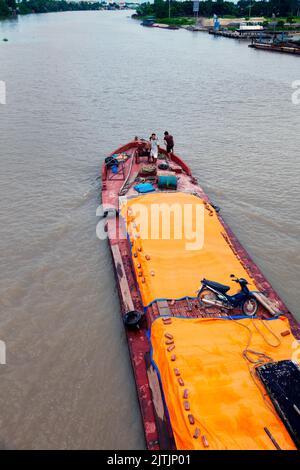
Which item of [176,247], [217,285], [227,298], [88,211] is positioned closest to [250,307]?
[227,298]

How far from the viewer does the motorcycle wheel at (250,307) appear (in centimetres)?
738

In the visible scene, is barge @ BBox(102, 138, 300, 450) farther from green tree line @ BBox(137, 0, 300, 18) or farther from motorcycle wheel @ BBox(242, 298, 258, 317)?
green tree line @ BBox(137, 0, 300, 18)

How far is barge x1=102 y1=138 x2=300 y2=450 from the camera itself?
5.21m

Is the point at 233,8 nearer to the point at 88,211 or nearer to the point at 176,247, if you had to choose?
the point at 88,211

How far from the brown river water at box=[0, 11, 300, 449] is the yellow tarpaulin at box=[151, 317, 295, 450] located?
198 centimetres

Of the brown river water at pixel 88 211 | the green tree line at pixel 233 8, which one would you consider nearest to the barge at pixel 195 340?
the brown river water at pixel 88 211

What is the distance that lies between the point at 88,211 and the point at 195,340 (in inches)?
365

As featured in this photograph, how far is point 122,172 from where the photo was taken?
15617mm

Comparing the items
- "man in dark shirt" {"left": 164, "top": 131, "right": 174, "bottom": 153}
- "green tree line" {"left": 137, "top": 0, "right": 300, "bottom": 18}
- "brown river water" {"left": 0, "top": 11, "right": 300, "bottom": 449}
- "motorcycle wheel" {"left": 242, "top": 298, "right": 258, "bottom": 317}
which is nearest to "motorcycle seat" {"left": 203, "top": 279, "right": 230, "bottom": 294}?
"motorcycle wheel" {"left": 242, "top": 298, "right": 258, "bottom": 317}

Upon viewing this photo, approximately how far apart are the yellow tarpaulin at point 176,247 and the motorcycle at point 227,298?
0.35 meters

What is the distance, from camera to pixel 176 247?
9.12m

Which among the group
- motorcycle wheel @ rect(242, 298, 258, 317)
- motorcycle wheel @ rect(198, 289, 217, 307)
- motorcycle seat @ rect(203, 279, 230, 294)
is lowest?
motorcycle wheel @ rect(242, 298, 258, 317)
